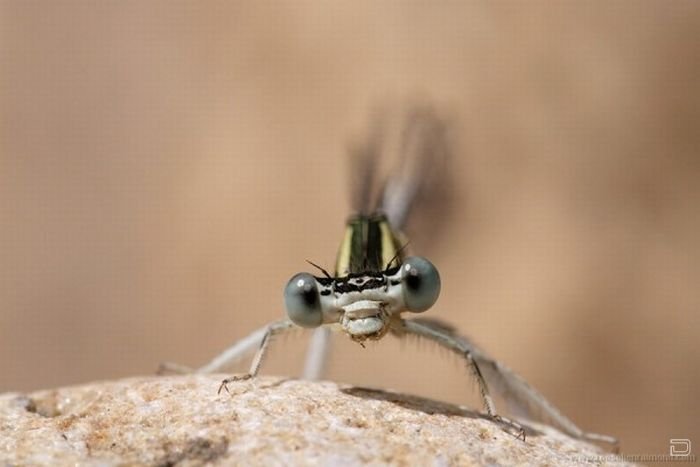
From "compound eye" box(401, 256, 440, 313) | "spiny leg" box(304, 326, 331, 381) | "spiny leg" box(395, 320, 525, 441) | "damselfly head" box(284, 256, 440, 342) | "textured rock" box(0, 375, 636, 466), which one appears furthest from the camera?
"spiny leg" box(304, 326, 331, 381)

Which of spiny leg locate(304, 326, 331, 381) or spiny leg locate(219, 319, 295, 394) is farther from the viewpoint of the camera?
spiny leg locate(304, 326, 331, 381)

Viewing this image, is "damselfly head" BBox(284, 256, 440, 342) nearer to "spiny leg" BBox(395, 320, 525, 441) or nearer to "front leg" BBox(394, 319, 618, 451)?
→ "spiny leg" BBox(395, 320, 525, 441)

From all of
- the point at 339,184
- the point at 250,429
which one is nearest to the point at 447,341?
the point at 250,429

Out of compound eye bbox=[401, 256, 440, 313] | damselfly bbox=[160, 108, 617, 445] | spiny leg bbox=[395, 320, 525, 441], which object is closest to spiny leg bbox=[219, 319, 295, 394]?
damselfly bbox=[160, 108, 617, 445]

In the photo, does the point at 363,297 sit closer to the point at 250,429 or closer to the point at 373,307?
the point at 373,307

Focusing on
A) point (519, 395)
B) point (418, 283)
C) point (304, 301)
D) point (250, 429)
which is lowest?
point (250, 429)

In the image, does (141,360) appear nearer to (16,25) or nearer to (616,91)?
(16,25)

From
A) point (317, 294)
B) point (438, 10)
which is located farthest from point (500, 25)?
point (317, 294)
